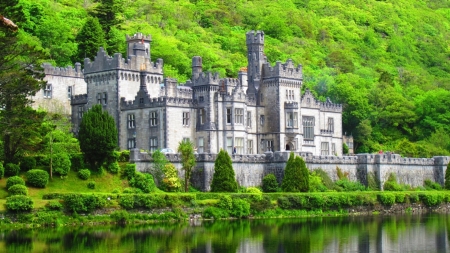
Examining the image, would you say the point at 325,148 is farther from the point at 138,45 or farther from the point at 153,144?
the point at 138,45

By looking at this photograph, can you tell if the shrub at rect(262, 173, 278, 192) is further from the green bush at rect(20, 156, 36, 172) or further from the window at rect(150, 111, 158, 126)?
the green bush at rect(20, 156, 36, 172)

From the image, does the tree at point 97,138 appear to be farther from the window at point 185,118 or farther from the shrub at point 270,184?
→ the shrub at point 270,184

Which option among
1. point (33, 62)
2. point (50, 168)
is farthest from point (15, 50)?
point (50, 168)

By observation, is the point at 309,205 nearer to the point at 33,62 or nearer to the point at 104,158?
the point at 104,158

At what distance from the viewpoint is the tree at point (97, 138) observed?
2793 inches

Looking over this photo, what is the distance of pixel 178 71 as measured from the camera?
124375 mm

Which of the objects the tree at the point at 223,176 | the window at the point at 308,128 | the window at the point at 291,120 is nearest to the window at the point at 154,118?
the tree at the point at 223,176

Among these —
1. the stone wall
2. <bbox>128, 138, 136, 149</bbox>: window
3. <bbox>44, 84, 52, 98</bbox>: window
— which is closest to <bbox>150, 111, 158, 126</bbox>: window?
<bbox>128, 138, 136, 149</bbox>: window

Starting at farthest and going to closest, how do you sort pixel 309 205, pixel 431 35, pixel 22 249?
pixel 431 35
pixel 309 205
pixel 22 249

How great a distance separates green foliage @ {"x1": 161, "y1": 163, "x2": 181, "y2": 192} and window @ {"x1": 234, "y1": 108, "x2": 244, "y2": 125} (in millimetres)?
12875

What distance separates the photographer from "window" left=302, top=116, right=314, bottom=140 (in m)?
94.5

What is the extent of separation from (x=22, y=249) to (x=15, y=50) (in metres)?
18.5

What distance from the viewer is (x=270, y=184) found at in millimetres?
77812

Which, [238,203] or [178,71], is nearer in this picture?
[238,203]
